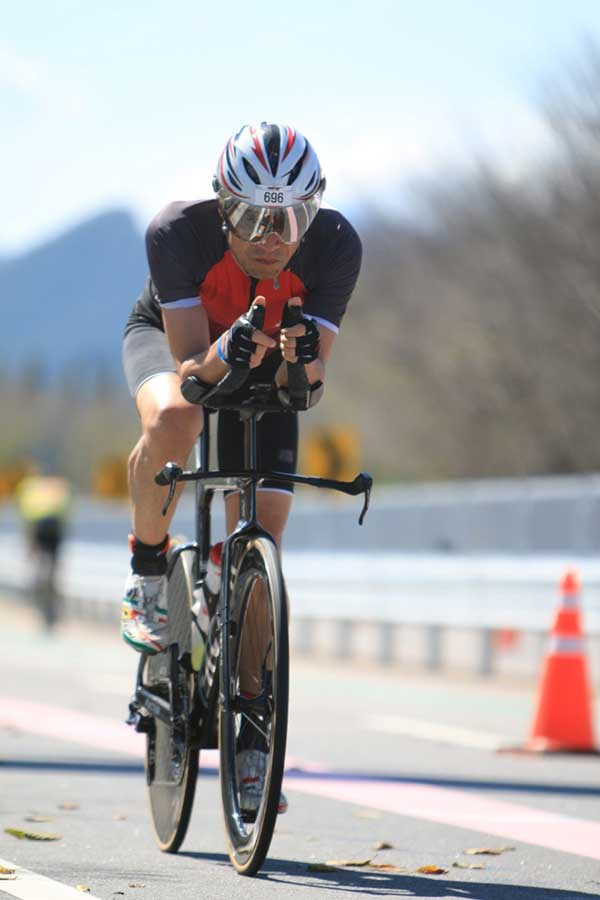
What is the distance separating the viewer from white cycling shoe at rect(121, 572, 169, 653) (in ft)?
20.5

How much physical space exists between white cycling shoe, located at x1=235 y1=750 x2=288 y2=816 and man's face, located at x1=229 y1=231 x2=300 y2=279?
1.42m

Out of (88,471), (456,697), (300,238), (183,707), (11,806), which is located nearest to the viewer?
(300,238)

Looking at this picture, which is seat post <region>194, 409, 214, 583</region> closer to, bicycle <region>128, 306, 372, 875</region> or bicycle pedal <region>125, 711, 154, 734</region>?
bicycle <region>128, 306, 372, 875</region>

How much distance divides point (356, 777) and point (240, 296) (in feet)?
10.7

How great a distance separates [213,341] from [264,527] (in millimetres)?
640

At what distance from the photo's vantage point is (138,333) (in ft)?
20.9

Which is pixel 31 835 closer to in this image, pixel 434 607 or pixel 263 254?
pixel 263 254

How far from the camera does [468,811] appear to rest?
7.39 metres

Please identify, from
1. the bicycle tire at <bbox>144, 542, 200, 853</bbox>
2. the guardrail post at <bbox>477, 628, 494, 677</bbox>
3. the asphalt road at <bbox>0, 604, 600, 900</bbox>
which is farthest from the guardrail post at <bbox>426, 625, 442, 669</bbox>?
the bicycle tire at <bbox>144, 542, 200, 853</bbox>

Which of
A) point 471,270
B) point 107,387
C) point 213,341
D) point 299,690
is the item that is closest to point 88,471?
point 107,387

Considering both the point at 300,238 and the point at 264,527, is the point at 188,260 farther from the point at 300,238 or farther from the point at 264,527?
the point at 264,527

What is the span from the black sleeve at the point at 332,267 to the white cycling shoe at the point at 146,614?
3.60 ft

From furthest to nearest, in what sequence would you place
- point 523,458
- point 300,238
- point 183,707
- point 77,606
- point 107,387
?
point 107,387
point 523,458
point 77,606
point 183,707
point 300,238

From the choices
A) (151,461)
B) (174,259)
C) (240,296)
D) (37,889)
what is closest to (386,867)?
(37,889)
